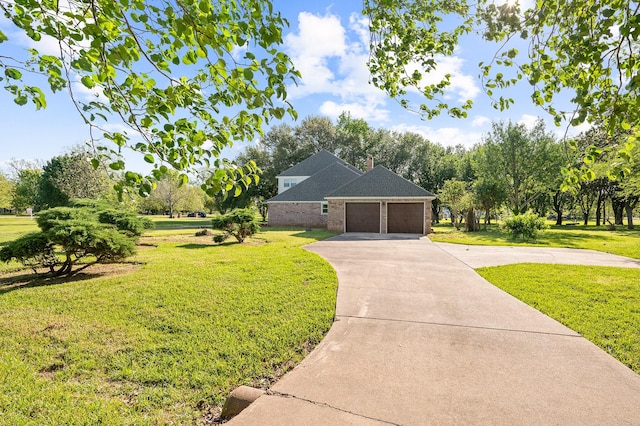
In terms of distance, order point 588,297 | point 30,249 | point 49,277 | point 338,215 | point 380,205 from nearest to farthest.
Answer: point 588,297, point 30,249, point 49,277, point 380,205, point 338,215

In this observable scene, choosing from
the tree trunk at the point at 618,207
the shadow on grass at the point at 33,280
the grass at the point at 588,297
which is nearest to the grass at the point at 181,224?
the shadow on grass at the point at 33,280

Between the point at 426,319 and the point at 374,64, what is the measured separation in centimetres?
411

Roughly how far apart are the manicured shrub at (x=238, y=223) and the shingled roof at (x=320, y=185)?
40.5ft

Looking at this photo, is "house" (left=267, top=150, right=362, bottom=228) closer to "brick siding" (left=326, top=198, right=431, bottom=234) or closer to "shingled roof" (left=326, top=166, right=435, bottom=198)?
"brick siding" (left=326, top=198, right=431, bottom=234)

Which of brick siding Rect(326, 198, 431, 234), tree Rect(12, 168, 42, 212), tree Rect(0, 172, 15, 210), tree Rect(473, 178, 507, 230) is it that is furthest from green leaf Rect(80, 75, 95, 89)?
tree Rect(0, 172, 15, 210)

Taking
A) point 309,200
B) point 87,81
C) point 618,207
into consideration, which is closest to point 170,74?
point 87,81

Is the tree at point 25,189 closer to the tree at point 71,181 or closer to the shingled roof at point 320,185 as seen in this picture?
the tree at point 71,181

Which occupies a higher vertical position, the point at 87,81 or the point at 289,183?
the point at 289,183

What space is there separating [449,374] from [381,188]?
18898 mm

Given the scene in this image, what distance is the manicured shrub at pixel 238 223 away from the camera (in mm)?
14711

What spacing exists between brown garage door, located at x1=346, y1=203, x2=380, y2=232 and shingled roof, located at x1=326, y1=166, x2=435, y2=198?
34.4 inches

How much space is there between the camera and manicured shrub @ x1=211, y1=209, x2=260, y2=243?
14711mm

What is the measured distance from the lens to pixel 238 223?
1484 cm

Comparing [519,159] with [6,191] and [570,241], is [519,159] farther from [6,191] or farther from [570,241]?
[6,191]
